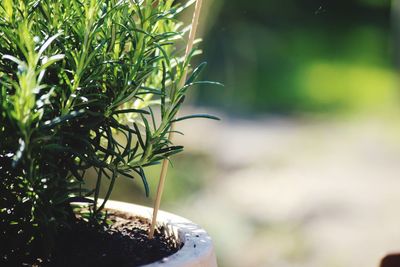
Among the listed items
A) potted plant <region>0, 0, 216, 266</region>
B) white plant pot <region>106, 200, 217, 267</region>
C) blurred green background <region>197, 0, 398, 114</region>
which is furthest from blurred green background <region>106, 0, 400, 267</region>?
potted plant <region>0, 0, 216, 266</region>

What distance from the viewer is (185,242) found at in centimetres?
95

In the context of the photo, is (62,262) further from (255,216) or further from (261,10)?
(261,10)

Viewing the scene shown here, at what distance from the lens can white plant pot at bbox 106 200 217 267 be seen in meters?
0.86

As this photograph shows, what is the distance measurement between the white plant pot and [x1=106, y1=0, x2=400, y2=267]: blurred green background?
1691 millimetres

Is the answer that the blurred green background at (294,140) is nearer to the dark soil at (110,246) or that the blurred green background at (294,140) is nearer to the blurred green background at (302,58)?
the blurred green background at (302,58)

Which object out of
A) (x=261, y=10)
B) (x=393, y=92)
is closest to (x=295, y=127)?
(x=393, y=92)

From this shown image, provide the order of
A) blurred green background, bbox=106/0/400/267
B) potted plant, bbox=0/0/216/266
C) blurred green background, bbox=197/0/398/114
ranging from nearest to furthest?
1. potted plant, bbox=0/0/216/266
2. blurred green background, bbox=106/0/400/267
3. blurred green background, bbox=197/0/398/114

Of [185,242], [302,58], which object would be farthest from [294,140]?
[185,242]

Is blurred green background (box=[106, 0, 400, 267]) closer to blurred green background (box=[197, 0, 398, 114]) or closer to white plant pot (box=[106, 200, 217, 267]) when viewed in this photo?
blurred green background (box=[197, 0, 398, 114])

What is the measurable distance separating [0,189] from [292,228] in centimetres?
315

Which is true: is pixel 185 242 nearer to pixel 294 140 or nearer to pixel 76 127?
pixel 76 127

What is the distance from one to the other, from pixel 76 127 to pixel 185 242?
207mm

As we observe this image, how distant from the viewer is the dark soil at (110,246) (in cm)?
91

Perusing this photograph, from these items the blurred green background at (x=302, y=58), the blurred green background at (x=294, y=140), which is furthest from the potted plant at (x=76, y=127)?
the blurred green background at (x=302, y=58)
